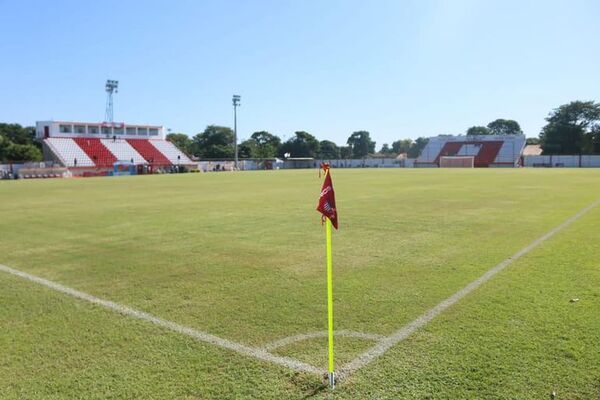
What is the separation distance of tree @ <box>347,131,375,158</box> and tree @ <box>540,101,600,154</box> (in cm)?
6652

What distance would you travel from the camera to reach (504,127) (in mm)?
139375

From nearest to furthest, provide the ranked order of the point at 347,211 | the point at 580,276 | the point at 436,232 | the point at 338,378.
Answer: the point at 338,378, the point at 580,276, the point at 436,232, the point at 347,211

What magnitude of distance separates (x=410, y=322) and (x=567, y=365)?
55.6 inches

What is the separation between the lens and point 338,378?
3.48 metres

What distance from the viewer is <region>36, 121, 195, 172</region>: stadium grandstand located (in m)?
63.9

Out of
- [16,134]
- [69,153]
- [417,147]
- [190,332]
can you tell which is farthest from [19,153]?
[417,147]

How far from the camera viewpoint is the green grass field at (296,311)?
3.42 metres

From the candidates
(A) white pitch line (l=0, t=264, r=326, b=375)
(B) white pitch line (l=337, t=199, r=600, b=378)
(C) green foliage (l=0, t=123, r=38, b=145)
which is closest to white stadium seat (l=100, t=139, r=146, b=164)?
(C) green foliage (l=0, t=123, r=38, b=145)

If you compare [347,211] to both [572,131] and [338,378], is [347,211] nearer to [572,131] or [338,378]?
[338,378]

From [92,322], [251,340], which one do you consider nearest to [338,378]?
[251,340]

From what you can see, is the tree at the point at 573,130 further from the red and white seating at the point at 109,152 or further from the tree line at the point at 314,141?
the red and white seating at the point at 109,152

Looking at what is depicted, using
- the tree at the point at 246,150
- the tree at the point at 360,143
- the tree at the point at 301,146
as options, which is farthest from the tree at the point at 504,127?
the tree at the point at 246,150

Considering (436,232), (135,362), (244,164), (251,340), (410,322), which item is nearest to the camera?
(135,362)

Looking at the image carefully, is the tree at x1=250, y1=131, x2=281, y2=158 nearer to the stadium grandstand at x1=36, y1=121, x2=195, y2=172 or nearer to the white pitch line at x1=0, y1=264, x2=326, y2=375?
the stadium grandstand at x1=36, y1=121, x2=195, y2=172
